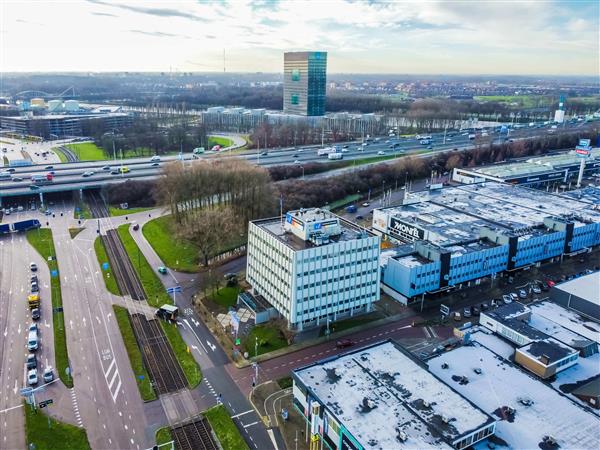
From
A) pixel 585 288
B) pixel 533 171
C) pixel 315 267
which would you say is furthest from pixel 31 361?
pixel 533 171

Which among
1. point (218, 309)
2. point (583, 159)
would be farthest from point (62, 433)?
point (583, 159)

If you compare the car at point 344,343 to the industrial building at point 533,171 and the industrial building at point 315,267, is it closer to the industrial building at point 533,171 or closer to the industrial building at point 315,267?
the industrial building at point 315,267

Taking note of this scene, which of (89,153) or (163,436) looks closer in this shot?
(163,436)

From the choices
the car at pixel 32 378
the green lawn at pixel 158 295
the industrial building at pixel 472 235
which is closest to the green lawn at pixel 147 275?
the green lawn at pixel 158 295

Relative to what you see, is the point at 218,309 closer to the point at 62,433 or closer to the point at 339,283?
the point at 339,283

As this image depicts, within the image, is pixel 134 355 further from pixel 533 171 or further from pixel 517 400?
pixel 533 171

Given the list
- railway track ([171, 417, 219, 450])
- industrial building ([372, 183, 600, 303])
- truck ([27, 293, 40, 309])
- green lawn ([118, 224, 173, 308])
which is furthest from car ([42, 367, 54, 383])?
industrial building ([372, 183, 600, 303])
